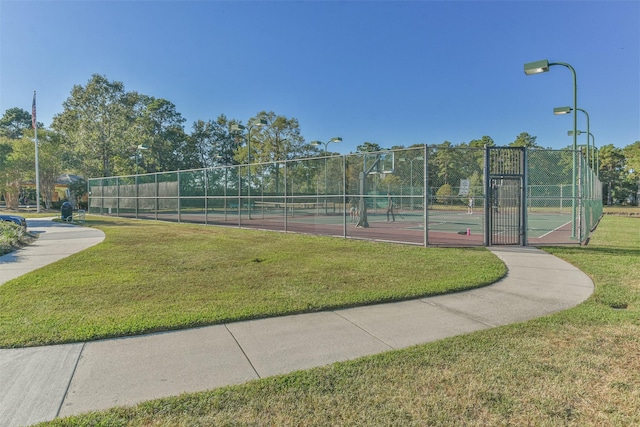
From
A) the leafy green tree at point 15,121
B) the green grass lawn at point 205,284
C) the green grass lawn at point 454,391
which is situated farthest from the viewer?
the leafy green tree at point 15,121

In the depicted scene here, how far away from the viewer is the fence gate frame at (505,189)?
997cm

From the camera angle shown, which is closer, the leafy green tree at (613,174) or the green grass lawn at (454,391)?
the green grass lawn at (454,391)

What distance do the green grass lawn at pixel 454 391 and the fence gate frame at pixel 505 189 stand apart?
654 centimetres

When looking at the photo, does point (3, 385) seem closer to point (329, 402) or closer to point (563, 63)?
point (329, 402)

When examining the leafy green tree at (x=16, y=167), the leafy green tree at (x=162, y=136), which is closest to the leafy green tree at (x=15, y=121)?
the leafy green tree at (x=162, y=136)

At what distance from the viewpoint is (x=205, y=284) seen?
19.4 feet

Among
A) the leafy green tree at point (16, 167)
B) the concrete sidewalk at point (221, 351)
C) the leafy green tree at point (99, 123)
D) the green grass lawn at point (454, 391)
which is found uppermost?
the leafy green tree at point (99, 123)

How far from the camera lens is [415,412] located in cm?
241

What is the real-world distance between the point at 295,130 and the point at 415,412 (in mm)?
37066

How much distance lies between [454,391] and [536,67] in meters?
11.2

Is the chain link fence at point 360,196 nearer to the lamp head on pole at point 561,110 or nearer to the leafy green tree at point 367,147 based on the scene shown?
the lamp head on pole at point 561,110

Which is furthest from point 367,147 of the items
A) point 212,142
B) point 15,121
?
point 15,121

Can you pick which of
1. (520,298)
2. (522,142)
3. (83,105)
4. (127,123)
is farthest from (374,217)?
(522,142)

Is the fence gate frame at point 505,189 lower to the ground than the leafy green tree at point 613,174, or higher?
lower
